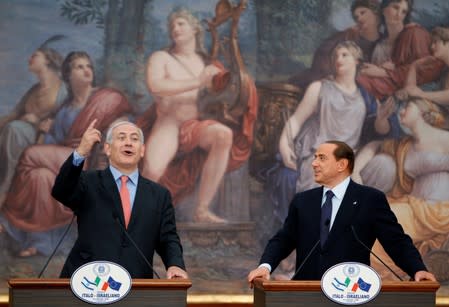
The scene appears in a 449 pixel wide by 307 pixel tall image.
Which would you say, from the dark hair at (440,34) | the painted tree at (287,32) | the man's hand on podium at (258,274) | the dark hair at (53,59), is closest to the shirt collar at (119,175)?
the man's hand on podium at (258,274)

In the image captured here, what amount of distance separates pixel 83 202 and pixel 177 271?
0.75m

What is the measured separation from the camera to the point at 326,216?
18.2 ft

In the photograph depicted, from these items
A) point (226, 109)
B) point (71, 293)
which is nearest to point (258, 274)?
point (71, 293)

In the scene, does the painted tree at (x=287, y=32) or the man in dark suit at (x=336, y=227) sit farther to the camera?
Answer: the painted tree at (x=287, y=32)

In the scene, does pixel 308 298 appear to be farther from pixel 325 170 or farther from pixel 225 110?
pixel 225 110

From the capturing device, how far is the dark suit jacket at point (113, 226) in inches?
208

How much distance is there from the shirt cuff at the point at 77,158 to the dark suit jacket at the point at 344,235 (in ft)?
4.35

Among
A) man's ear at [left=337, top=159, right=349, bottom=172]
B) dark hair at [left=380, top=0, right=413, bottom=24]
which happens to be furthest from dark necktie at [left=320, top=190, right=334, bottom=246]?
dark hair at [left=380, top=0, right=413, bottom=24]

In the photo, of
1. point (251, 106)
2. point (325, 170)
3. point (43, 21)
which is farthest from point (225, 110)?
point (325, 170)

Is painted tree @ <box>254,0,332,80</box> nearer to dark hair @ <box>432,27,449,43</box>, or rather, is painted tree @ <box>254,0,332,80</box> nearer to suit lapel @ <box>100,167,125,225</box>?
dark hair @ <box>432,27,449,43</box>

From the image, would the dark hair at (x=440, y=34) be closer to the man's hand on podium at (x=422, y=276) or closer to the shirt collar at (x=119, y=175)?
the man's hand on podium at (x=422, y=276)

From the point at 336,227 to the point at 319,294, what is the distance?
89 centimetres

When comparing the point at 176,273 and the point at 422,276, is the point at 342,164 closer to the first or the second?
the point at 422,276

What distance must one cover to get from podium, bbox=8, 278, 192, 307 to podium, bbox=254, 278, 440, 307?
0.44 metres
